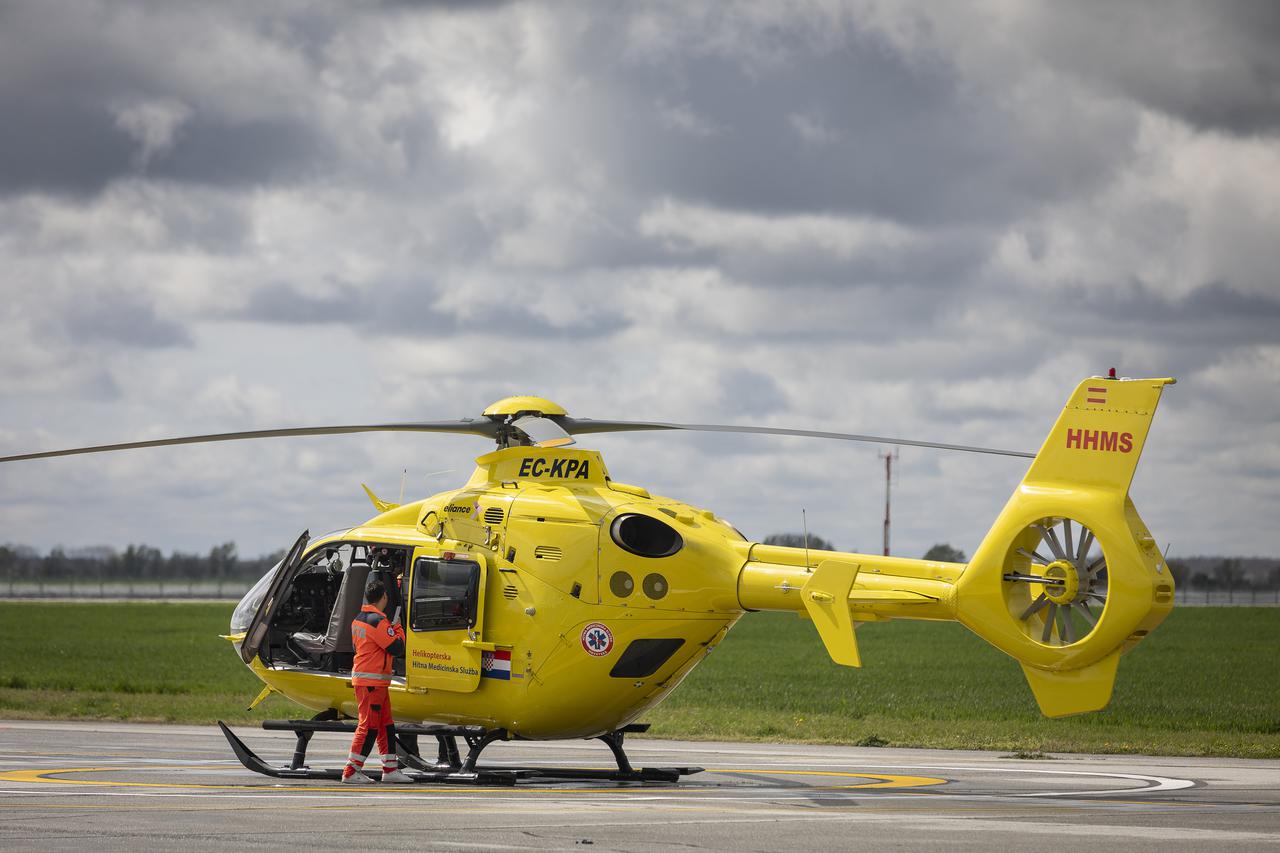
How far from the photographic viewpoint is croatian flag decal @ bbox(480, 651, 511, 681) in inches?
688

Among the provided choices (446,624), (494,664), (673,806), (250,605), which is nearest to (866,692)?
(250,605)

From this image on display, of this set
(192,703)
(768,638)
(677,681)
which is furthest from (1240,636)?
(677,681)

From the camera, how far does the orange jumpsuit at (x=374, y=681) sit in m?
A: 17.2

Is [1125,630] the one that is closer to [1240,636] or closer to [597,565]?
[597,565]

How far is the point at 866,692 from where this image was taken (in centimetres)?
3600

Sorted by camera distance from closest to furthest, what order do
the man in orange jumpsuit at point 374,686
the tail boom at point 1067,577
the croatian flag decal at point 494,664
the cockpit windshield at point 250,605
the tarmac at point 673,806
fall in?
the tarmac at point 673,806, the tail boom at point 1067,577, the man in orange jumpsuit at point 374,686, the croatian flag decal at point 494,664, the cockpit windshield at point 250,605

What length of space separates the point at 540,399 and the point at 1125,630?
7615 millimetres

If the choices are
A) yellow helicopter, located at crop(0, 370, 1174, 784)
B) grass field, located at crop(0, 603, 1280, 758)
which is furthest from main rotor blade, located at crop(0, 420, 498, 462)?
grass field, located at crop(0, 603, 1280, 758)

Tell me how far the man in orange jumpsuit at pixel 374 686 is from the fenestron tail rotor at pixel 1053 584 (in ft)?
23.5

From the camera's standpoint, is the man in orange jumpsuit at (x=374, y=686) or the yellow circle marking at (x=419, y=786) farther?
the man in orange jumpsuit at (x=374, y=686)

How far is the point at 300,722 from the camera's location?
17984mm

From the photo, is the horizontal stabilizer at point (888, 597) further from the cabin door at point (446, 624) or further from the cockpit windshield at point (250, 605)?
the cockpit windshield at point (250, 605)

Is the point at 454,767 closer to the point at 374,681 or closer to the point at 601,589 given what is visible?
the point at 374,681

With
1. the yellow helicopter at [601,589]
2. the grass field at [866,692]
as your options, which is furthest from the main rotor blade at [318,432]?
the grass field at [866,692]
